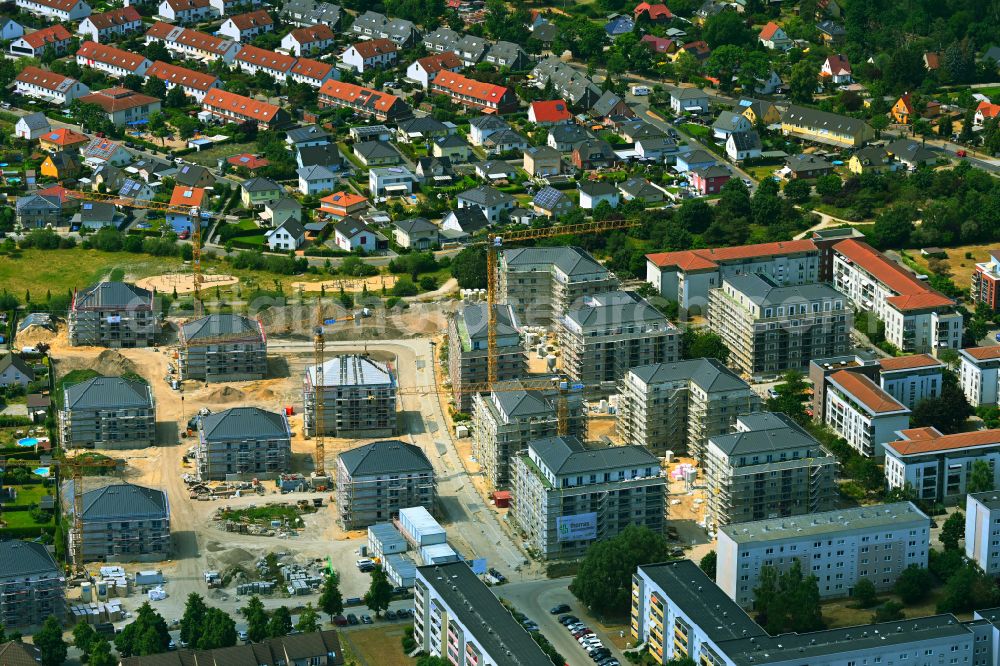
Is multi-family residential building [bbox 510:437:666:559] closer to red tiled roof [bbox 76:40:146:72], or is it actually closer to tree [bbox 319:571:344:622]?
tree [bbox 319:571:344:622]

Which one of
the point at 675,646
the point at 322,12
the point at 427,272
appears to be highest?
the point at 322,12

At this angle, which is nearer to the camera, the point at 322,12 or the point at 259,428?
the point at 259,428

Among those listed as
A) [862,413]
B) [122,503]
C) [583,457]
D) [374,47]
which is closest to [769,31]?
[374,47]

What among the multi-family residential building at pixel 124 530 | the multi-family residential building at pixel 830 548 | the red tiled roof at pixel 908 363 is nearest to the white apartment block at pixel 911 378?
the red tiled roof at pixel 908 363

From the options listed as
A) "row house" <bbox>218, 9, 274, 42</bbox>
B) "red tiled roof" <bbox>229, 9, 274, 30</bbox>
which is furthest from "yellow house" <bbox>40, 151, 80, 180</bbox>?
"red tiled roof" <bbox>229, 9, 274, 30</bbox>

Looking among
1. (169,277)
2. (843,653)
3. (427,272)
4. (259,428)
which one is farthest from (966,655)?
(169,277)

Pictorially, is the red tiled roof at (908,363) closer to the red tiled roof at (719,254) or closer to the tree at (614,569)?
the red tiled roof at (719,254)

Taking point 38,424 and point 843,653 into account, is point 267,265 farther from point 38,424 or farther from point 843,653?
point 843,653
